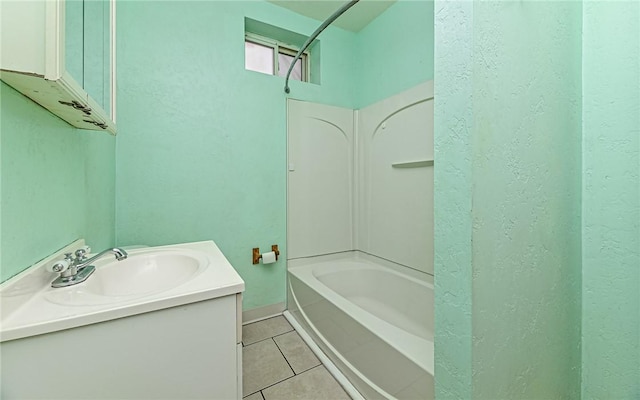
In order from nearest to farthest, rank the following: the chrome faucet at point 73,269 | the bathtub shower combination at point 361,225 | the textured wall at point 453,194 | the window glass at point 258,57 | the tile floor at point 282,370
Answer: the textured wall at point 453,194
the chrome faucet at point 73,269
the tile floor at point 282,370
the bathtub shower combination at point 361,225
the window glass at point 258,57

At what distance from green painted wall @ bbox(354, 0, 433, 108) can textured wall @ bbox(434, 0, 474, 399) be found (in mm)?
1190

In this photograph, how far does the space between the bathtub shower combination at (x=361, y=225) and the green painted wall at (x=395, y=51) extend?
116 mm

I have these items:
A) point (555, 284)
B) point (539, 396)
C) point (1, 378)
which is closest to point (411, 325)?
point (539, 396)

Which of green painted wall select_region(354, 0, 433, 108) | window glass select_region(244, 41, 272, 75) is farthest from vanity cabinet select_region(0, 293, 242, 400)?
window glass select_region(244, 41, 272, 75)

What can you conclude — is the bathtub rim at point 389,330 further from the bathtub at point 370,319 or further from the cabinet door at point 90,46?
the cabinet door at point 90,46

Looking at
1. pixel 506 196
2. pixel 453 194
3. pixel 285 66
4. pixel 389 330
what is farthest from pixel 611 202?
pixel 285 66

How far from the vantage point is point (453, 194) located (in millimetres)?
634

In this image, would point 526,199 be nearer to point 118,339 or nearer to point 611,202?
point 611,202

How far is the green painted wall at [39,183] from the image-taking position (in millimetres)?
562

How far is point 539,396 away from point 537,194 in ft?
2.13

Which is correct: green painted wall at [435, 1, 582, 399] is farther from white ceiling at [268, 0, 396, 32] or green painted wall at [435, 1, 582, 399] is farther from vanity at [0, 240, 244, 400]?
white ceiling at [268, 0, 396, 32]

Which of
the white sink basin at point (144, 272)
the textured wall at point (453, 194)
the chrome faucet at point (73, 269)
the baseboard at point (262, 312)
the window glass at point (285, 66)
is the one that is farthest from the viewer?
the window glass at point (285, 66)

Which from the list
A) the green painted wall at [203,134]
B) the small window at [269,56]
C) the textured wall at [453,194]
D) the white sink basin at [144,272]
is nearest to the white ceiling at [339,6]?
the green painted wall at [203,134]

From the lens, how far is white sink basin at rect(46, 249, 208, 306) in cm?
88
